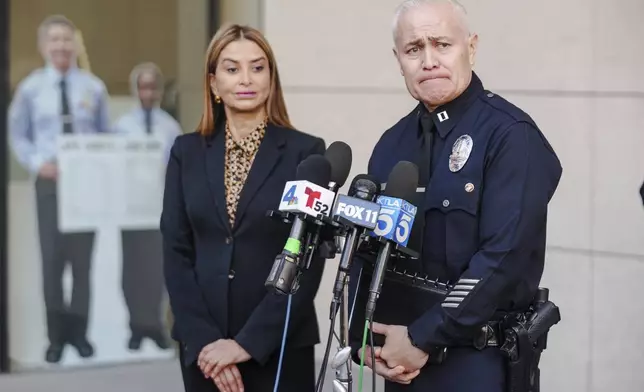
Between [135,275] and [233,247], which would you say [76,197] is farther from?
[233,247]

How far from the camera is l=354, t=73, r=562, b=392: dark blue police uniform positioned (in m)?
3.12

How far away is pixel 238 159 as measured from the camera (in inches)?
167

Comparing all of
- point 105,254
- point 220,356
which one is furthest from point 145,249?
point 220,356

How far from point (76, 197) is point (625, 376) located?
12.3 feet

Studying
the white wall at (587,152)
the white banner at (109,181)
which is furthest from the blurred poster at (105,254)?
the white wall at (587,152)

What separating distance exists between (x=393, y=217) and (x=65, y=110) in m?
4.99

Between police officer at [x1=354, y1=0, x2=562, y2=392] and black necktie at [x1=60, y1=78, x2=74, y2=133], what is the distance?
4.58 m

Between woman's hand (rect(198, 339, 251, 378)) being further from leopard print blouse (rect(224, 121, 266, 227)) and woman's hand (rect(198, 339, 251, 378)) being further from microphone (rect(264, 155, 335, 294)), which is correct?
microphone (rect(264, 155, 335, 294))

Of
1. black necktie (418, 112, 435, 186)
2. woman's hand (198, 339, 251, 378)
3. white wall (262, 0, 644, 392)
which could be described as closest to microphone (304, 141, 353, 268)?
black necktie (418, 112, 435, 186)

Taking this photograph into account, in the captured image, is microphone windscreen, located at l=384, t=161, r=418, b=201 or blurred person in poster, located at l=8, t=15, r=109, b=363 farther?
blurred person in poster, located at l=8, t=15, r=109, b=363

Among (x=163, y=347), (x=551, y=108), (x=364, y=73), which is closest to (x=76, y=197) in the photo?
(x=163, y=347)

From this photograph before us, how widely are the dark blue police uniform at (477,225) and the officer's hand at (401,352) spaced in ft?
0.10

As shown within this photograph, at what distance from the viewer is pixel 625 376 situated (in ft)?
18.7

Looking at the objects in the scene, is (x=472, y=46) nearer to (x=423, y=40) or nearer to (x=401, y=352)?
(x=423, y=40)
